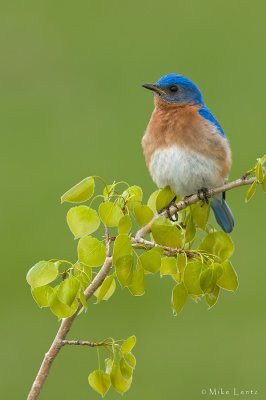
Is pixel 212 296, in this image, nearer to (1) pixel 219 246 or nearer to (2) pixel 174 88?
(1) pixel 219 246

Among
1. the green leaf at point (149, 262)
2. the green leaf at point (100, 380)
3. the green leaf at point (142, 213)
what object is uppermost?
the green leaf at point (142, 213)

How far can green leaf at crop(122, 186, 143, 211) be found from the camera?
128 inches

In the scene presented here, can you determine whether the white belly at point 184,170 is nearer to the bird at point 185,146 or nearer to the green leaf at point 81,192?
the bird at point 185,146

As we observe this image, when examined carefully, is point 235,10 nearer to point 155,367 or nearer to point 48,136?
point 48,136

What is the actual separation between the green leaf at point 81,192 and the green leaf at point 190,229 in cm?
41

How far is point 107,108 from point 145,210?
8.67 metres

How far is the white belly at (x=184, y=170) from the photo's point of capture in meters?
5.05

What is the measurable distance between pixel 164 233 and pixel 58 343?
1.42 feet

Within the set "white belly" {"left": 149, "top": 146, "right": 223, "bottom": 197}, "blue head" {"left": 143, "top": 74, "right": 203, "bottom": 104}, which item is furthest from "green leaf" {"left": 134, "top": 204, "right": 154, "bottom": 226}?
Answer: "blue head" {"left": 143, "top": 74, "right": 203, "bottom": 104}

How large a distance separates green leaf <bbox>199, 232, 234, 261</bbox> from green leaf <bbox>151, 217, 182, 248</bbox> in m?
0.11

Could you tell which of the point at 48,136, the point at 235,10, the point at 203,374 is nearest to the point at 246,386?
the point at 203,374

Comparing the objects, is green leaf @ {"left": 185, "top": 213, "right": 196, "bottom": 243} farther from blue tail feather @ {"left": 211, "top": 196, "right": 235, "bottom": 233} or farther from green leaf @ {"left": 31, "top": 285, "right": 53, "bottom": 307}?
blue tail feather @ {"left": 211, "top": 196, "right": 235, "bottom": 233}

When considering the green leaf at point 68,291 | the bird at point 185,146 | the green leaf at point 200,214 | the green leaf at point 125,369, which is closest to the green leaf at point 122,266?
the green leaf at point 68,291

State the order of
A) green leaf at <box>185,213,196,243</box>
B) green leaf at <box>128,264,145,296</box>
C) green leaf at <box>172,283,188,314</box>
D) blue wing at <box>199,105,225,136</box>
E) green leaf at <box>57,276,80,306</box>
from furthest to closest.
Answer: blue wing at <box>199,105,225,136</box>
green leaf at <box>185,213,196,243</box>
green leaf at <box>172,283,188,314</box>
green leaf at <box>128,264,145,296</box>
green leaf at <box>57,276,80,306</box>
